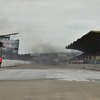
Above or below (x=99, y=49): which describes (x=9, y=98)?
below

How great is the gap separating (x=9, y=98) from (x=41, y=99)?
0.97 meters

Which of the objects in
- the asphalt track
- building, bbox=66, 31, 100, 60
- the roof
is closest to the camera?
the asphalt track

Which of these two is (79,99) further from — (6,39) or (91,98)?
(6,39)

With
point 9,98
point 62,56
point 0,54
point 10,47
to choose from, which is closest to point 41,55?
point 62,56

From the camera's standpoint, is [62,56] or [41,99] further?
[62,56]

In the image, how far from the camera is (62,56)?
158 meters

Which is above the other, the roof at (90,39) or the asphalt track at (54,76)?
the roof at (90,39)

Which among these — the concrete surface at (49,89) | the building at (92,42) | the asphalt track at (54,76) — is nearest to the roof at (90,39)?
the building at (92,42)

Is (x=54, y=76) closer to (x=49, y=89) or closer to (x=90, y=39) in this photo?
Answer: (x=49, y=89)

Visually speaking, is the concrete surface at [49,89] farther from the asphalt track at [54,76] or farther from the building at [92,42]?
the building at [92,42]

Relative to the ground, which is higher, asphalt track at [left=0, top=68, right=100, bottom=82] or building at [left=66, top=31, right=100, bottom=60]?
building at [left=66, top=31, right=100, bottom=60]

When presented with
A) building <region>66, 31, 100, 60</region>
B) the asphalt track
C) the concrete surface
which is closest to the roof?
building <region>66, 31, 100, 60</region>

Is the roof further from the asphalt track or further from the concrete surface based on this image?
the concrete surface

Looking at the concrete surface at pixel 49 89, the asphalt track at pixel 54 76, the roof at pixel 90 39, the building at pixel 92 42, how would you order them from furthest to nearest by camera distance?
1. the building at pixel 92 42
2. the roof at pixel 90 39
3. the asphalt track at pixel 54 76
4. the concrete surface at pixel 49 89
